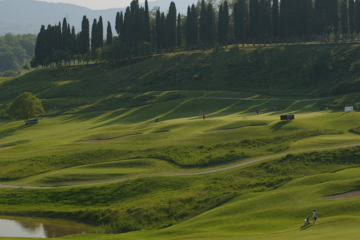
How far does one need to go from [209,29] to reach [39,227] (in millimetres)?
99561

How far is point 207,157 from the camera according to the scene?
208 ft

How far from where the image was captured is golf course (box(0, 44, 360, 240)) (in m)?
44.1

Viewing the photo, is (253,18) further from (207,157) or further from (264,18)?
(207,157)

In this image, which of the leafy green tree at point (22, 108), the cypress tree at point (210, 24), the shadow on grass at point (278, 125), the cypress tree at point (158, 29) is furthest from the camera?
the cypress tree at point (158, 29)

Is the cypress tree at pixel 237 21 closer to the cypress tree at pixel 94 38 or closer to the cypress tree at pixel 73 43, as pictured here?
the cypress tree at pixel 94 38

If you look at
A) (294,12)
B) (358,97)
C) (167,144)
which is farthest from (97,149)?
(294,12)

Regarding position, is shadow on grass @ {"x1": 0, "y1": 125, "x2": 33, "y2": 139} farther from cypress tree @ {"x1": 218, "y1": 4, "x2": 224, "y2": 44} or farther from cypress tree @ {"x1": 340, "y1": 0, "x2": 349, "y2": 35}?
cypress tree @ {"x1": 340, "y1": 0, "x2": 349, "y2": 35}

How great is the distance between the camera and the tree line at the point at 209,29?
130 metres

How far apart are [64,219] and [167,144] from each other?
20.2m

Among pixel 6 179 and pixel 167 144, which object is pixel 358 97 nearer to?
pixel 167 144

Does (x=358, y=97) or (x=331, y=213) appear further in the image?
(x=358, y=97)

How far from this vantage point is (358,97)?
91.4 meters

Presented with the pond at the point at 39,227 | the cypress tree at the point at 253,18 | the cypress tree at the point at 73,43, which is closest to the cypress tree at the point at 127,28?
the cypress tree at the point at 73,43

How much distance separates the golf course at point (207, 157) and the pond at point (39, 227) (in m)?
1.23
